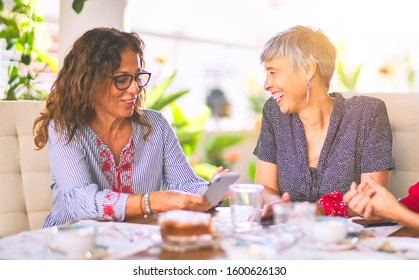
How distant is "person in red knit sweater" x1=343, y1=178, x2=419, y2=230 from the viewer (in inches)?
63.7

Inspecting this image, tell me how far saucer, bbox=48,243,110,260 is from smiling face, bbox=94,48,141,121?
0.70 m

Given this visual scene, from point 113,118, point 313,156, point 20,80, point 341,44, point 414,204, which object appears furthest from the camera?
point 341,44

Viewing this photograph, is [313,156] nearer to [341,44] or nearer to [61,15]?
[61,15]

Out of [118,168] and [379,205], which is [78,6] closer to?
[118,168]

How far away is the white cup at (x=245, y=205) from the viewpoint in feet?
5.02

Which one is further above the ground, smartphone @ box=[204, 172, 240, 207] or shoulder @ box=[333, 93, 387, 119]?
shoulder @ box=[333, 93, 387, 119]

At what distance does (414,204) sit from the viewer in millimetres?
1809

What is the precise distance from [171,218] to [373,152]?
0.95 metres

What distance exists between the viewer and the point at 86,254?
1.30m

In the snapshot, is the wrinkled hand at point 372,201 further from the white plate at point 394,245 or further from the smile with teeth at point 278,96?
the smile with teeth at point 278,96

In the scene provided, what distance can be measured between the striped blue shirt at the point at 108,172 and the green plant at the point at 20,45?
82 centimetres

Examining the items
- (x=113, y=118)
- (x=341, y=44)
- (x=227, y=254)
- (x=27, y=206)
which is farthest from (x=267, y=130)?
(x=341, y=44)

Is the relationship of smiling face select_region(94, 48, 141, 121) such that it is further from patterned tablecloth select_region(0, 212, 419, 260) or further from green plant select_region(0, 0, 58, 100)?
green plant select_region(0, 0, 58, 100)

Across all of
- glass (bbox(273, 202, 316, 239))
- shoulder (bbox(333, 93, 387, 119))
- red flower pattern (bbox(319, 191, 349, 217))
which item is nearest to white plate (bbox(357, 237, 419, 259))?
glass (bbox(273, 202, 316, 239))
